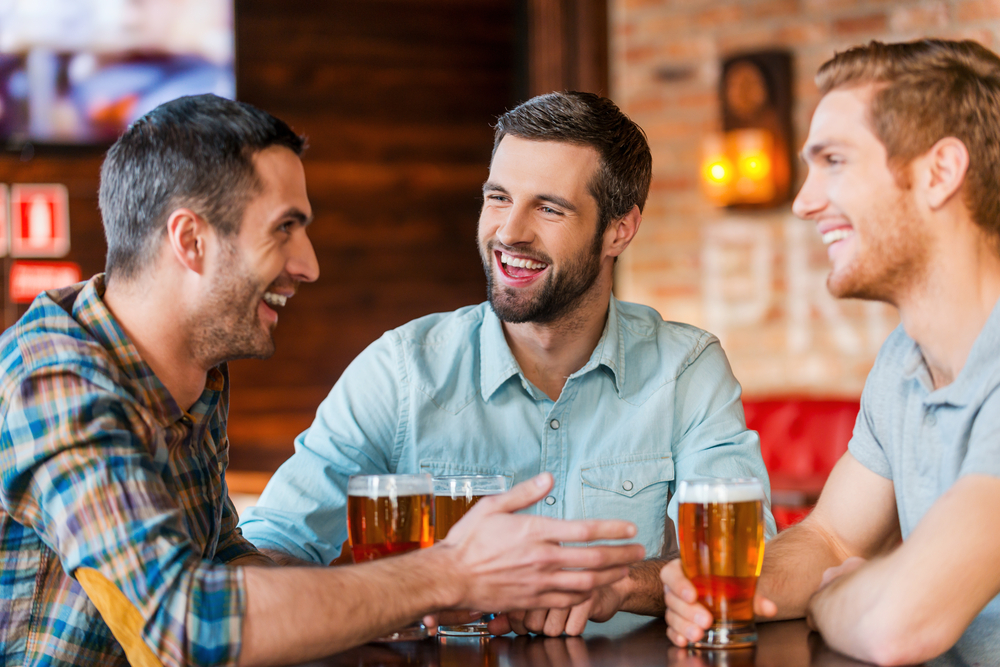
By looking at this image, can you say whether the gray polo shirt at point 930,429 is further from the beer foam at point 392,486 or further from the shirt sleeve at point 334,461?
the shirt sleeve at point 334,461

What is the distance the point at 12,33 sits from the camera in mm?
4547

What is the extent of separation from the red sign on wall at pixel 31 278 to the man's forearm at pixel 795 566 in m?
3.99

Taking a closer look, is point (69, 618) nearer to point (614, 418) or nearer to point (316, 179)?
point (614, 418)

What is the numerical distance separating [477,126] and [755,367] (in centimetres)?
201

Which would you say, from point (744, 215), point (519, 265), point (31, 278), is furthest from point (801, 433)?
point (31, 278)

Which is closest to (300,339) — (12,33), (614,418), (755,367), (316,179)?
(316,179)

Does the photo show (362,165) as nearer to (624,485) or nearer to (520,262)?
(520,262)

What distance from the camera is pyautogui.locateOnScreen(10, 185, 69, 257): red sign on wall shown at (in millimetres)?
4629

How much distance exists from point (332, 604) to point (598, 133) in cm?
114

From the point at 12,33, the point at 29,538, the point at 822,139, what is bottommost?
the point at 29,538

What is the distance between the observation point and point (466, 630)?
4.10 ft

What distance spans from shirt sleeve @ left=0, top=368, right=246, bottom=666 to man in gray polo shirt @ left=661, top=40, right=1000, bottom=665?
53 cm

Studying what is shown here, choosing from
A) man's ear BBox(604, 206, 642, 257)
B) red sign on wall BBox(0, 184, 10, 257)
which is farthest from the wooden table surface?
red sign on wall BBox(0, 184, 10, 257)

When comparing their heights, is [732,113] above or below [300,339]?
above
